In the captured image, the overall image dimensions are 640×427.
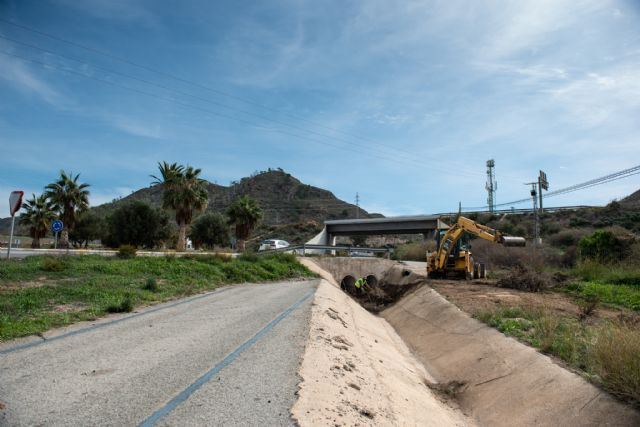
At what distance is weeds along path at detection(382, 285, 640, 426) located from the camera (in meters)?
7.34

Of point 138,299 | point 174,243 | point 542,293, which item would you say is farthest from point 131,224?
point 542,293

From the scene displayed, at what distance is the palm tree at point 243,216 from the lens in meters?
54.3

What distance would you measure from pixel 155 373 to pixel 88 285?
9917mm

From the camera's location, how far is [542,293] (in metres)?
21.3

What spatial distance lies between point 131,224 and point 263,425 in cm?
5128

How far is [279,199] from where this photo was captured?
5438 inches

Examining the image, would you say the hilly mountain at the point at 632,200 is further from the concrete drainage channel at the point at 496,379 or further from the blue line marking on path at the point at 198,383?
the blue line marking on path at the point at 198,383

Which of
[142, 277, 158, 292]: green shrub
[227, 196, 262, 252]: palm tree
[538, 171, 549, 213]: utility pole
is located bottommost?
[142, 277, 158, 292]: green shrub

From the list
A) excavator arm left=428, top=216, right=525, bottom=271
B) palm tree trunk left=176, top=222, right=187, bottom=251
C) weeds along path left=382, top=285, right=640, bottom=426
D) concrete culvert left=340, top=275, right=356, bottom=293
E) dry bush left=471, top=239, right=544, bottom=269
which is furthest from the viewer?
palm tree trunk left=176, top=222, right=187, bottom=251

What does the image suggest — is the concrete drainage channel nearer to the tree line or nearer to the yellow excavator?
the yellow excavator

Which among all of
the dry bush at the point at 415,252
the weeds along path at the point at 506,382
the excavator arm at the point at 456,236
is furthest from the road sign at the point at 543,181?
the weeds along path at the point at 506,382

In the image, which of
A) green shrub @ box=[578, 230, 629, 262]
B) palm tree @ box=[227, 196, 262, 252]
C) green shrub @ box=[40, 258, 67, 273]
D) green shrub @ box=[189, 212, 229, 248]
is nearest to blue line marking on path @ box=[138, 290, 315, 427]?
green shrub @ box=[40, 258, 67, 273]

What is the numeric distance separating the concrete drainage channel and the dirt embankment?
59 cm

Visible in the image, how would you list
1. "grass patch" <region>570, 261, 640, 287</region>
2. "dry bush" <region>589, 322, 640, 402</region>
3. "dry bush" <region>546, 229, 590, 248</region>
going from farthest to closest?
"dry bush" <region>546, 229, 590, 248</region> < "grass patch" <region>570, 261, 640, 287</region> < "dry bush" <region>589, 322, 640, 402</region>
